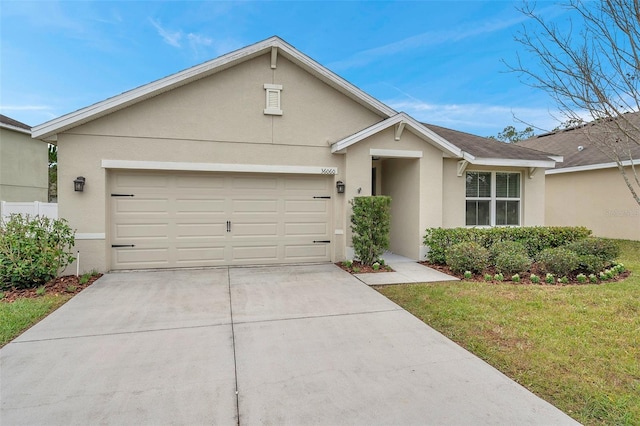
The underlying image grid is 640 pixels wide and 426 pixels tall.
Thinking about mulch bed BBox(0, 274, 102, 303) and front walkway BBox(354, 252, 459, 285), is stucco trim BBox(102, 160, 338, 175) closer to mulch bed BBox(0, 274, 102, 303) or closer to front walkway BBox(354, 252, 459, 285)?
mulch bed BBox(0, 274, 102, 303)

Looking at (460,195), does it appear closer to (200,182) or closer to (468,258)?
(468,258)

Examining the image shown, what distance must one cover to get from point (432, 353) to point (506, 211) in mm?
8119

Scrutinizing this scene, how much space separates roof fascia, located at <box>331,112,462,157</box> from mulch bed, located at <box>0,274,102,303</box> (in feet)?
20.5

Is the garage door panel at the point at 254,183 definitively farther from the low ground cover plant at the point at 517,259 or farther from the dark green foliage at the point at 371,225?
the low ground cover plant at the point at 517,259

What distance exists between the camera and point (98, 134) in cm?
718

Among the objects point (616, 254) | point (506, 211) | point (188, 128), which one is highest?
point (188, 128)

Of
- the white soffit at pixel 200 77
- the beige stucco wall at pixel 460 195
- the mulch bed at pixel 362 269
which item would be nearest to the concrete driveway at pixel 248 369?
the mulch bed at pixel 362 269

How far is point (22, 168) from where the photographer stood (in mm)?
14891

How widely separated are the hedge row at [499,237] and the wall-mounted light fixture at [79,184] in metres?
8.37

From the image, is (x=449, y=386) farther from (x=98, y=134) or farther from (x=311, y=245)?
(x=98, y=134)

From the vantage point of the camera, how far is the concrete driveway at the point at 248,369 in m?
2.55

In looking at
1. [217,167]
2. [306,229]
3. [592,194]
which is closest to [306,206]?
[306,229]

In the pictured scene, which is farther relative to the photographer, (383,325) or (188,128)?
(188,128)

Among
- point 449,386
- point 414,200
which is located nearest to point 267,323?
point 449,386
